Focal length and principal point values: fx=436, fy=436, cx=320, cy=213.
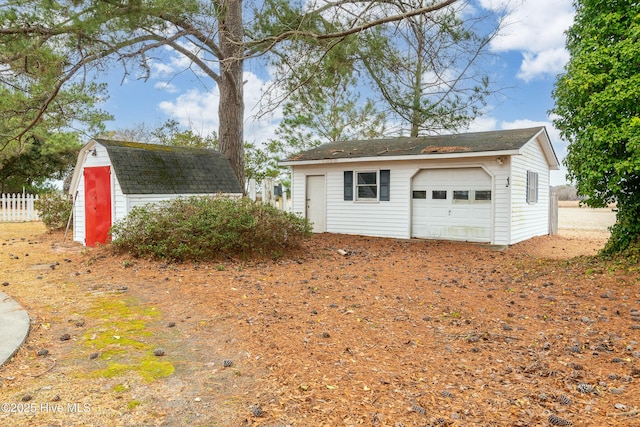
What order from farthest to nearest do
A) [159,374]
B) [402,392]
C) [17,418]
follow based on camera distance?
[159,374], [402,392], [17,418]

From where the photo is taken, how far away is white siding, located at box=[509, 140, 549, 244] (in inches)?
466

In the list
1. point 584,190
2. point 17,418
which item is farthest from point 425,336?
point 584,190

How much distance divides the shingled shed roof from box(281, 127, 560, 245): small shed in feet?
0.10

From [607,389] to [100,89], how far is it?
15823mm

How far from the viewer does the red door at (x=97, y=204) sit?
1070 centimetres

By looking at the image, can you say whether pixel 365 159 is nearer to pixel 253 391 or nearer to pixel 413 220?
pixel 413 220

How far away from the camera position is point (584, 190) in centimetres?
798

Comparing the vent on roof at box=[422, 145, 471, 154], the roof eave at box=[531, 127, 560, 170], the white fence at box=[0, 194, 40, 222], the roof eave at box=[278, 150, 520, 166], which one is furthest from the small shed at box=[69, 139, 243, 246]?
the white fence at box=[0, 194, 40, 222]

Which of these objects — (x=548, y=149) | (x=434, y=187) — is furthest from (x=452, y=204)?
(x=548, y=149)

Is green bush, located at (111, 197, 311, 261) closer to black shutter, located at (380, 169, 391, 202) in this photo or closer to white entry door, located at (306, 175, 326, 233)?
black shutter, located at (380, 169, 391, 202)

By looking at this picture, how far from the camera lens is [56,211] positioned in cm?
1472

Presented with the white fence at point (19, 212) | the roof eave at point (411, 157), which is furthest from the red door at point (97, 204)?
the white fence at point (19, 212)

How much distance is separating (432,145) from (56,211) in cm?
1253

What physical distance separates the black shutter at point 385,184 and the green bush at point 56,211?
1030cm
